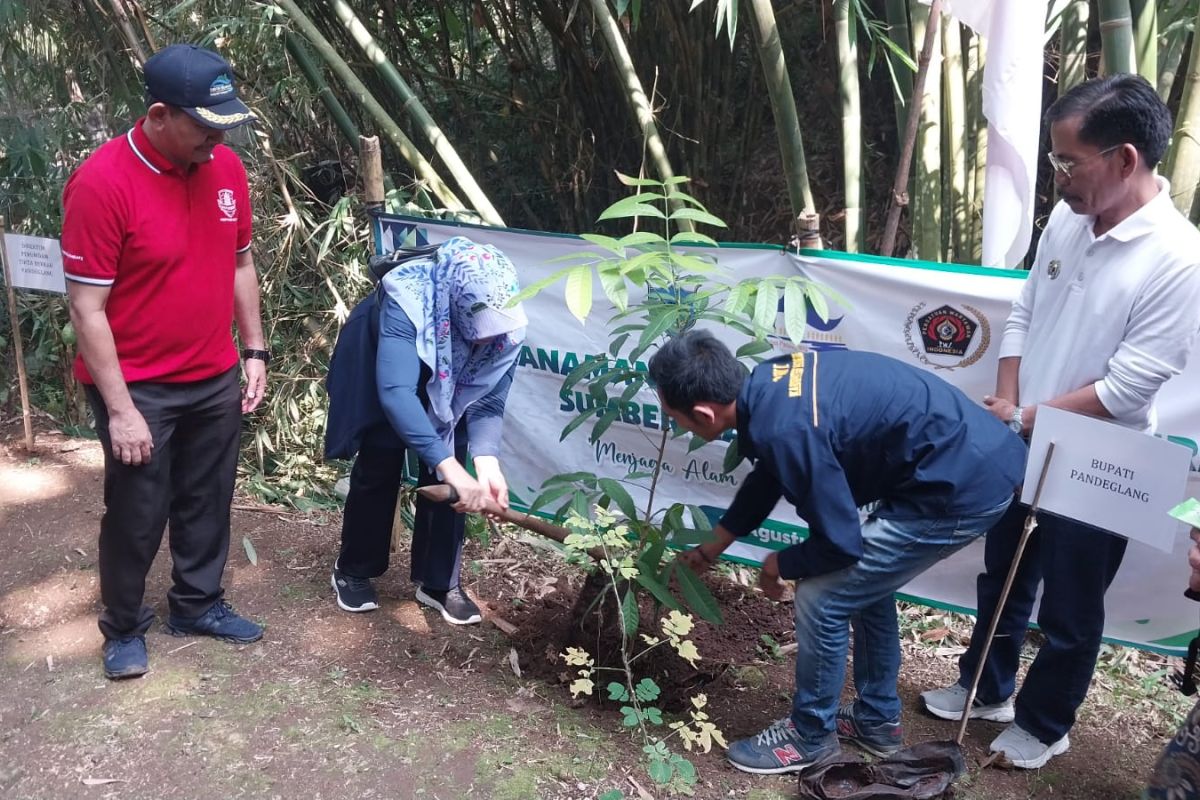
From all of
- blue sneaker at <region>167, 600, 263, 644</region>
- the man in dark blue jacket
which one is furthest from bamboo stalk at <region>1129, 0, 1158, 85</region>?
blue sneaker at <region>167, 600, 263, 644</region>

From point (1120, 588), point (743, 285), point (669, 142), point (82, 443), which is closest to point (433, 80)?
point (669, 142)

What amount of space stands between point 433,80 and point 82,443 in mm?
2722

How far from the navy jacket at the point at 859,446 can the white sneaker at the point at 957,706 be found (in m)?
0.78

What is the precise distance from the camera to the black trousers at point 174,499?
2.62m

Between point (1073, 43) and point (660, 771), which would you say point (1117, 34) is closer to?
point (1073, 43)

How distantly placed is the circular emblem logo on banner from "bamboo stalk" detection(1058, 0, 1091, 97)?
0.90m

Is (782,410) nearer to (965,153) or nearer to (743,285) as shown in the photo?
(743,285)

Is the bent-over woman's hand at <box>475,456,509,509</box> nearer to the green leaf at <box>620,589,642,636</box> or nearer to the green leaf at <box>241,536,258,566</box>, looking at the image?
the green leaf at <box>620,589,642,636</box>

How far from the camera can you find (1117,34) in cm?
Result: 269

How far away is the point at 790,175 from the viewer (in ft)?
10.8

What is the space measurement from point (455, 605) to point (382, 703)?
53cm

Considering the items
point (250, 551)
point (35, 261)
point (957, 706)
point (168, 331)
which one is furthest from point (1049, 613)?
point (35, 261)

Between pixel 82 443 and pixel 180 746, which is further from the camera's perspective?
pixel 82 443

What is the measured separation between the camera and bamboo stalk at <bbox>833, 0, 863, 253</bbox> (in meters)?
3.17
